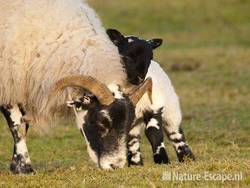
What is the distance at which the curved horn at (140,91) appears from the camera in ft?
36.8

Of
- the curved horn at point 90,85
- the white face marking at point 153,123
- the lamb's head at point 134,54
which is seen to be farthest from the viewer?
the white face marking at point 153,123

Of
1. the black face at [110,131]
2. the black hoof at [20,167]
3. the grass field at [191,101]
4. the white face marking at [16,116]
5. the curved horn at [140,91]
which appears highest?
the curved horn at [140,91]

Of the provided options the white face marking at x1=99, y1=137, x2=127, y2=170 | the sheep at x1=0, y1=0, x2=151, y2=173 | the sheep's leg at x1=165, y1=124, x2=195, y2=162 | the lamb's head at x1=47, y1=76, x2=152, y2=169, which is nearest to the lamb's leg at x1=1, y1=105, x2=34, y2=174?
the sheep at x1=0, y1=0, x2=151, y2=173

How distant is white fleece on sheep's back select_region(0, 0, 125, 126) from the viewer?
11438 millimetres

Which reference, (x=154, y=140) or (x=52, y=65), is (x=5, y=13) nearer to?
(x=52, y=65)

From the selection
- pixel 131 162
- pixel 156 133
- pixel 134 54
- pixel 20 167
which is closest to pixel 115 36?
pixel 134 54

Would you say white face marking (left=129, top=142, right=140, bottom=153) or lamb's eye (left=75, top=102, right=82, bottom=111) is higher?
lamb's eye (left=75, top=102, right=82, bottom=111)

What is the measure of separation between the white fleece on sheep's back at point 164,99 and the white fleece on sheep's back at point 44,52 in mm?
1269

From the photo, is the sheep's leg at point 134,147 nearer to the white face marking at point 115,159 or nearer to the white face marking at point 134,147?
the white face marking at point 134,147

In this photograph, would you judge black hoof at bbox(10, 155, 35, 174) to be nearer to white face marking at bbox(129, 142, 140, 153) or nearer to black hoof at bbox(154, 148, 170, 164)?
white face marking at bbox(129, 142, 140, 153)

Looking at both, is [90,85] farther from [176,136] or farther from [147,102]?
[176,136]

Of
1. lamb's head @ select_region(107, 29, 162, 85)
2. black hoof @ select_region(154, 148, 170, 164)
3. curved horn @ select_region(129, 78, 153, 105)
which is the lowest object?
black hoof @ select_region(154, 148, 170, 164)

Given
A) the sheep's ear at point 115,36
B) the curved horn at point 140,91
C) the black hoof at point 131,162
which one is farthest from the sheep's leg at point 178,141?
the sheep's ear at point 115,36

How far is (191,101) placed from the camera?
21.5m
